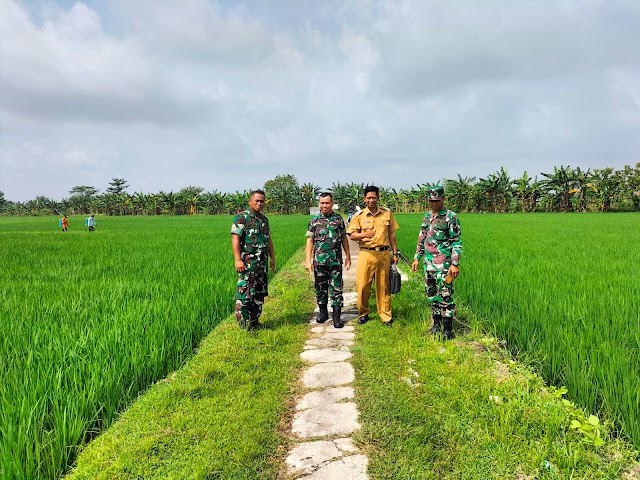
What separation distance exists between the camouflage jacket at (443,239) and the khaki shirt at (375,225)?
52 cm

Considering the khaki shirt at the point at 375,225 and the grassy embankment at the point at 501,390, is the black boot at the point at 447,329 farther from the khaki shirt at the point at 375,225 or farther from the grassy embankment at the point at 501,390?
the khaki shirt at the point at 375,225

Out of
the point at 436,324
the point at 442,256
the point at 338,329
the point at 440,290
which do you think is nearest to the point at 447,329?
the point at 436,324

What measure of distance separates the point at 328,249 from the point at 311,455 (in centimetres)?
272

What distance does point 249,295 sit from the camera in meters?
4.26

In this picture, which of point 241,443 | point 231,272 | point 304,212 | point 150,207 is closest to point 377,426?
point 241,443

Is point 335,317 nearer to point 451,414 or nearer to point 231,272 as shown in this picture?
point 451,414

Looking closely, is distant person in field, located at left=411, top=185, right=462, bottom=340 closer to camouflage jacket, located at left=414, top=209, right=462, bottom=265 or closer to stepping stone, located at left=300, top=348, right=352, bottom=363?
camouflage jacket, located at left=414, top=209, right=462, bottom=265

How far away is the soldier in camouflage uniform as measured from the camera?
4.61 m

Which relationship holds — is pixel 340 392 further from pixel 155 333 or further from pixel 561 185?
pixel 561 185

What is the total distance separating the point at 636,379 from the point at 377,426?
166 cm

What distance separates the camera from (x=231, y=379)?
3.11 meters

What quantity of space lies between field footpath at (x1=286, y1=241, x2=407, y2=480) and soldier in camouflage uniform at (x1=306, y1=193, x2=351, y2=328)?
0.66 metres

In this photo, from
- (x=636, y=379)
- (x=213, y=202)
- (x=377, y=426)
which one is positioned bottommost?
(x=377, y=426)

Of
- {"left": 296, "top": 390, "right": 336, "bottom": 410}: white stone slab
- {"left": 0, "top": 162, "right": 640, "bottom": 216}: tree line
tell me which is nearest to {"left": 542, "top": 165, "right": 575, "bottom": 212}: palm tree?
{"left": 0, "top": 162, "right": 640, "bottom": 216}: tree line
